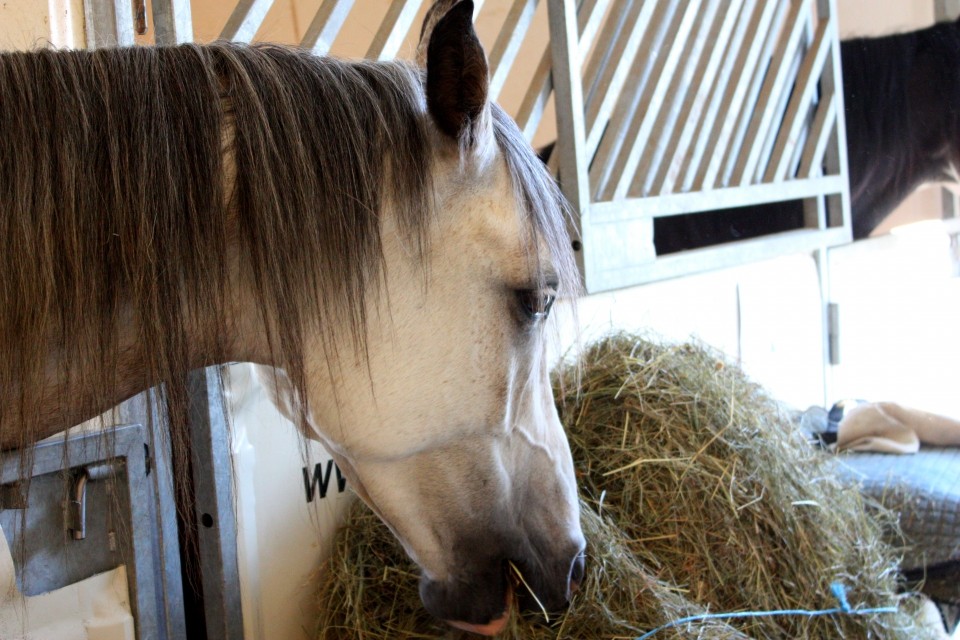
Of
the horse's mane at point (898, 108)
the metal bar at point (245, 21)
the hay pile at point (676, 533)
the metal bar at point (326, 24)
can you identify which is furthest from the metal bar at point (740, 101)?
the metal bar at point (245, 21)

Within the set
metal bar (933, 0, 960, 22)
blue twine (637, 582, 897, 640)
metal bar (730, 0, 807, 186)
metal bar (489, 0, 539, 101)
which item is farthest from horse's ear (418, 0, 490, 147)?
metal bar (933, 0, 960, 22)

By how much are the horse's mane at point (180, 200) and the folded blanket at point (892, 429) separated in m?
1.74

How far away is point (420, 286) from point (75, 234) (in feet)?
0.95

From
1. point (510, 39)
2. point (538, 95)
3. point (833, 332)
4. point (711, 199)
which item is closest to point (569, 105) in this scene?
point (538, 95)

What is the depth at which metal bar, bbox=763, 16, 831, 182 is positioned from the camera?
2562mm

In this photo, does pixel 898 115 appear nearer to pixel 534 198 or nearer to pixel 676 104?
pixel 676 104

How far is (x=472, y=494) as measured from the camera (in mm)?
838

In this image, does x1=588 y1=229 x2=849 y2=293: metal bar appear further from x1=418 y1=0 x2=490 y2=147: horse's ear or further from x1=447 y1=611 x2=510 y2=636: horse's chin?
x1=418 y1=0 x2=490 y2=147: horse's ear

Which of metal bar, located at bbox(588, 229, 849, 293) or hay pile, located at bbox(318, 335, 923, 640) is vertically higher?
metal bar, located at bbox(588, 229, 849, 293)

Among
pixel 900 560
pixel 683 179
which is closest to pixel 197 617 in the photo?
pixel 900 560

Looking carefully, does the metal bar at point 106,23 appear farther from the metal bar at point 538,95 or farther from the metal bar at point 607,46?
the metal bar at point 607,46

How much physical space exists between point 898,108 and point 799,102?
803 millimetres

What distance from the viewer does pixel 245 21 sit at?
1182 mm

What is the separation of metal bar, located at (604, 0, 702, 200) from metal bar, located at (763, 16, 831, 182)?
0.57 meters
